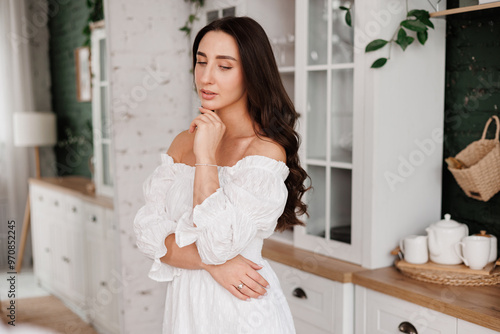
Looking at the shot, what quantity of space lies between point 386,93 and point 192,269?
1.13m

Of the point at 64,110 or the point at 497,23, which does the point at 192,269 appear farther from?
the point at 64,110

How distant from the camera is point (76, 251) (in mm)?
4270

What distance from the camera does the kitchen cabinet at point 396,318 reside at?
1.87 meters

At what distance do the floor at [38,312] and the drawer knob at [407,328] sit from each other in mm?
2562

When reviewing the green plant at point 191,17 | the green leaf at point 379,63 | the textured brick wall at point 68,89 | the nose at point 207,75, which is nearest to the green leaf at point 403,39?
the green leaf at point 379,63

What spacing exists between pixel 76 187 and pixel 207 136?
3.35m

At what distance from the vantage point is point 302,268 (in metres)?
2.43

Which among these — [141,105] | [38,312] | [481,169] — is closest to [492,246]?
[481,169]

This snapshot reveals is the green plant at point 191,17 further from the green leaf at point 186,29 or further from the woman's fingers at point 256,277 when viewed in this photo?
the woman's fingers at point 256,277

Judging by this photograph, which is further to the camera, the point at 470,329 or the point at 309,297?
the point at 309,297

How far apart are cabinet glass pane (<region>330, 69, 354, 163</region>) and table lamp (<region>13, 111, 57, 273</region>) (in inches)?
145

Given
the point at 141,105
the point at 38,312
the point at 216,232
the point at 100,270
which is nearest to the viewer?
the point at 216,232

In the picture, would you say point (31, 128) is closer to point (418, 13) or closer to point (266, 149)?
point (418, 13)

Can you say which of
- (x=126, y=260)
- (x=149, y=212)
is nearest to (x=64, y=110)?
(x=126, y=260)
